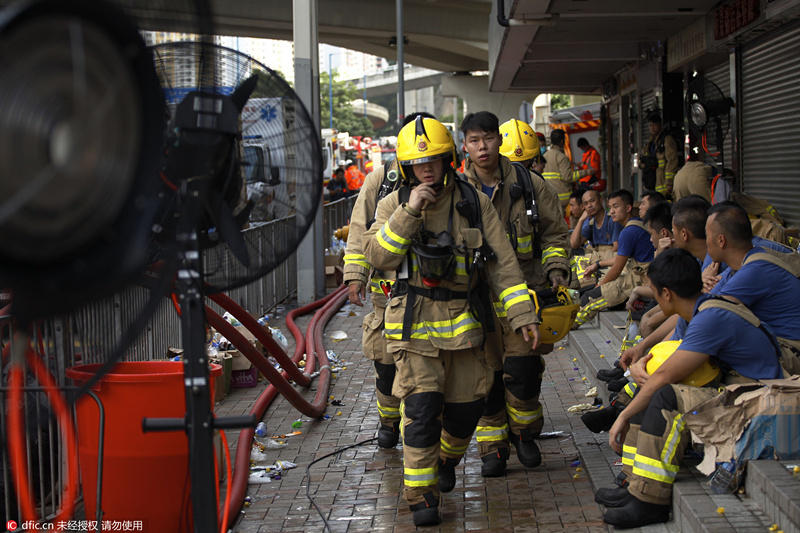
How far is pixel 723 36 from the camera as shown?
36.8 feet

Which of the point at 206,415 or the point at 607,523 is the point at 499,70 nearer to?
the point at 607,523

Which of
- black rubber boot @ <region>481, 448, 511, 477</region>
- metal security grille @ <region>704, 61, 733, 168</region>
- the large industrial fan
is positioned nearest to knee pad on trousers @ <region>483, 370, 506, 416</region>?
black rubber boot @ <region>481, 448, 511, 477</region>

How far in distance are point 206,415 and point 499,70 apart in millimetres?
16533

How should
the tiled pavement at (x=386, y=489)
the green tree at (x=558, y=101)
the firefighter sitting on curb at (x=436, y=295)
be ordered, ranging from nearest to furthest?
1. the firefighter sitting on curb at (x=436, y=295)
2. the tiled pavement at (x=386, y=489)
3. the green tree at (x=558, y=101)

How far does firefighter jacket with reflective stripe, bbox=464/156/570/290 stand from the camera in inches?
251

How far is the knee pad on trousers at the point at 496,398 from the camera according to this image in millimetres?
6172

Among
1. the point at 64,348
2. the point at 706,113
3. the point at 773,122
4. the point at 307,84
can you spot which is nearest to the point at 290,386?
the point at 64,348

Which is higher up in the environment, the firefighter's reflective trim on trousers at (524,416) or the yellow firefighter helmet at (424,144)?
the yellow firefighter helmet at (424,144)

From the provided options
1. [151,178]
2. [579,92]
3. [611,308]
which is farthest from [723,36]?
[579,92]

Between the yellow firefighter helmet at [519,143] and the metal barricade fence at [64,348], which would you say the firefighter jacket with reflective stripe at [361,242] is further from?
the yellow firefighter helmet at [519,143]

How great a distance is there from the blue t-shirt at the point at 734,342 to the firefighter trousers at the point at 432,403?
121 cm

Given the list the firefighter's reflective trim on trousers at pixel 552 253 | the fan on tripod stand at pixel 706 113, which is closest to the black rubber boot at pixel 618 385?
the firefighter's reflective trim on trousers at pixel 552 253

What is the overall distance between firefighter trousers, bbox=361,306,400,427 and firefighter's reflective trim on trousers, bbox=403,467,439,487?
4.63 feet

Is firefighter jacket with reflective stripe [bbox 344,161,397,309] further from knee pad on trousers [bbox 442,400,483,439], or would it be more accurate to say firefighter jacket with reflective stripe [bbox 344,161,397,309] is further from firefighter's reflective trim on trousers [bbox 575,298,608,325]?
firefighter's reflective trim on trousers [bbox 575,298,608,325]
